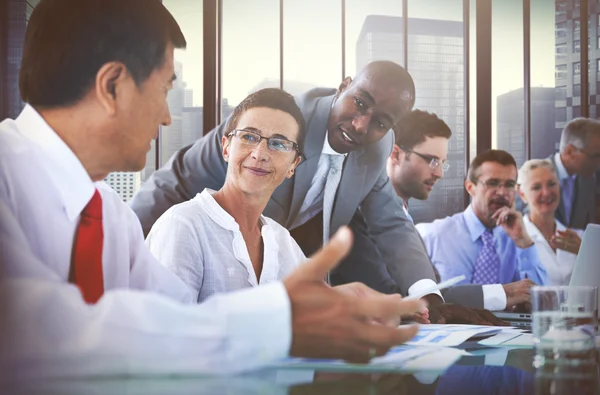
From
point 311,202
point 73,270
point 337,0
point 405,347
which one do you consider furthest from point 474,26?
point 73,270

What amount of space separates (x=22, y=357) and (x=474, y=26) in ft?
5.88

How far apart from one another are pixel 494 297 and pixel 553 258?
0.28 m

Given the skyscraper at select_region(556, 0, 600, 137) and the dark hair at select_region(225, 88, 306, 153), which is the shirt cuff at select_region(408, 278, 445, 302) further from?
the skyscraper at select_region(556, 0, 600, 137)

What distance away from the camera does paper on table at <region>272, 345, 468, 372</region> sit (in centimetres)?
130

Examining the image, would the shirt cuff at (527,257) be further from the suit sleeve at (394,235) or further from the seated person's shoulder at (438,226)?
the suit sleeve at (394,235)

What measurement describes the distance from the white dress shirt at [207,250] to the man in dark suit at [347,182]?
0.08 meters

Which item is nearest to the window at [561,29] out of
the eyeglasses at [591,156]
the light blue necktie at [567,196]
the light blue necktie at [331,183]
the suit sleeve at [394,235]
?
the eyeglasses at [591,156]

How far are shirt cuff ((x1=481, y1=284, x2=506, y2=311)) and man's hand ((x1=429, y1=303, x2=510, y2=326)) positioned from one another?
32 mm

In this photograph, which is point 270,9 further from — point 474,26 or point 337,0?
point 474,26

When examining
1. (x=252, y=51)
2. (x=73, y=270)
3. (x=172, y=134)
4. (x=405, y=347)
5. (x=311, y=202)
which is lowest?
(x=405, y=347)

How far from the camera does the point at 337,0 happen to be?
2.11 metres

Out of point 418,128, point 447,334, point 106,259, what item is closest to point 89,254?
point 106,259

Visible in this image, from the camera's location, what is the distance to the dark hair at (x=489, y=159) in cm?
226

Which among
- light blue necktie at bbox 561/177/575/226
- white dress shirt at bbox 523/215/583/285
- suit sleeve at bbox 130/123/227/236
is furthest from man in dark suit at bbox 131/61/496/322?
light blue necktie at bbox 561/177/575/226
